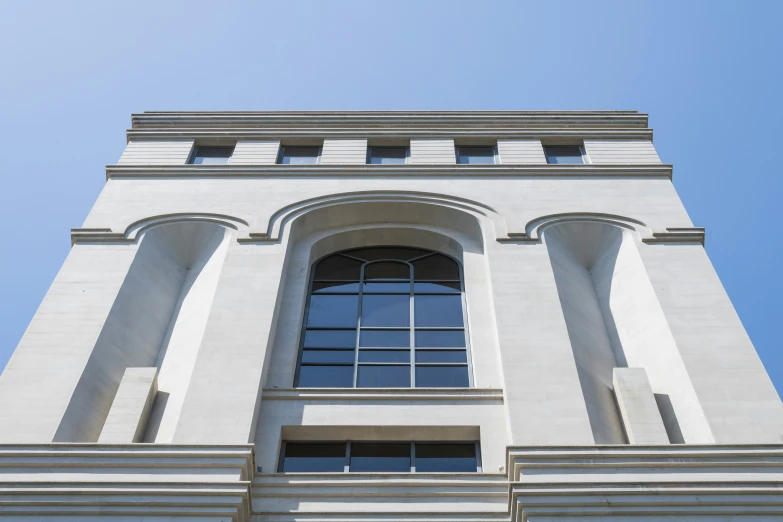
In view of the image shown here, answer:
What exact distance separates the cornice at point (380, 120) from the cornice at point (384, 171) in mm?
3272

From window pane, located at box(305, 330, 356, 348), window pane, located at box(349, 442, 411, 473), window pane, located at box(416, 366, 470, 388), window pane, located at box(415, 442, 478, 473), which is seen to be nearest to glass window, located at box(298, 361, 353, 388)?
window pane, located at box(305, 330, 356, 348)

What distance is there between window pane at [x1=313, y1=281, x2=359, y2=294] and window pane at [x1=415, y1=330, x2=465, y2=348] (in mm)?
2561

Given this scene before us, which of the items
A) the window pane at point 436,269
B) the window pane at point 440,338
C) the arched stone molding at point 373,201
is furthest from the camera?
the window pane at point 436,269

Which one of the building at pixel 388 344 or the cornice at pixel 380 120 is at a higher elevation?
the cornice at pixel 380 120

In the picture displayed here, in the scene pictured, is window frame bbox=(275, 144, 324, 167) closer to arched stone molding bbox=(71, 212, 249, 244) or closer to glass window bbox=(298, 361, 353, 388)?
arched stone molding bbox=(71, 212, 249, 244)

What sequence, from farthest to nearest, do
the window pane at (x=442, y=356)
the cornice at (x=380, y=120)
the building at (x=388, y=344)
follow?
1. the cornice at (x=380, y=120)
2. the window pane at (x=442, y=356)
3. the building at (x=388, y=344)

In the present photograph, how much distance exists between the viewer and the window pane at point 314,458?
1602 centimetres

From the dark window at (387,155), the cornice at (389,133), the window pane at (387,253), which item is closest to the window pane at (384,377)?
the window pane at (387,253)

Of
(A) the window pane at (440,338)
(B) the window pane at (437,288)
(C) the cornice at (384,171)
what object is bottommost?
(A) the window pane at (440,338)

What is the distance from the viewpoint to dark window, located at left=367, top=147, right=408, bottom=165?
90.8 feet

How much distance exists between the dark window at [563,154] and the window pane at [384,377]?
1085cm

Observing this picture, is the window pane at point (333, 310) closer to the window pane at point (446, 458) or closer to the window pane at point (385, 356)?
the window pane at point (385, 356)

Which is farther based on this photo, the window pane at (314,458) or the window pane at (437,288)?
the window pane at (437,288)

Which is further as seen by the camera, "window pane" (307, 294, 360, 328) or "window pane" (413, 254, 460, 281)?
"window pane" (413, 254, 460, 281)
